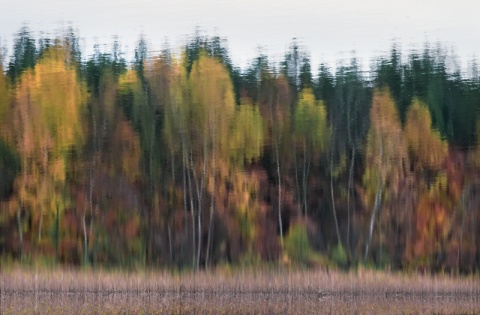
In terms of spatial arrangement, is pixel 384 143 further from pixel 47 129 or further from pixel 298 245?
pixel 47 129

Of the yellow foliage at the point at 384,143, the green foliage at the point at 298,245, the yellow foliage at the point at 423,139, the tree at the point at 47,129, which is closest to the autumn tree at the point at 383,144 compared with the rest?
the yellow foliage at the point at 384,143

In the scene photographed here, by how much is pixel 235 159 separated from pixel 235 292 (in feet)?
9.80

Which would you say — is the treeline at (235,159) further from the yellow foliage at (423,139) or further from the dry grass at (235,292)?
the dry grass at (235,292)

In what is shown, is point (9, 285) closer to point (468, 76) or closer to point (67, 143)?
point (67, 143)

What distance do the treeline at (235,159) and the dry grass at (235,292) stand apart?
502 millimetres

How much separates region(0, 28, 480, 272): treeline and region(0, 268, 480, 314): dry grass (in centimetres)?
50

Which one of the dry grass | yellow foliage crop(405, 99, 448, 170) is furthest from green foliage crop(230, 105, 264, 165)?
yellow foliage crop(405, 99, 448, 170)

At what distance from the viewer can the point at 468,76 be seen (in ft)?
54.0

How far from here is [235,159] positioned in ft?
55.1

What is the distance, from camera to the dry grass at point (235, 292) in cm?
1402

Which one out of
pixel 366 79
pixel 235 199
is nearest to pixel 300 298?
pixel 235 199

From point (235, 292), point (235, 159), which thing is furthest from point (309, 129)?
point (235, 292)

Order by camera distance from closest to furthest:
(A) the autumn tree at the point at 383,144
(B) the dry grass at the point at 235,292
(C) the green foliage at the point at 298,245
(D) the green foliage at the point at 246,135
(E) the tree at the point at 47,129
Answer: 1. (B) the dry grass at the point at 235,292
2. (E) the tree at the point at 47,129
3. (C) the green foliage at the point at 298,245
4. (A) the autumn tree at the point at 383,144
5. (D) the green foliage at the point at 246,135

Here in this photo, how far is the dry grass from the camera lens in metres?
14.0
